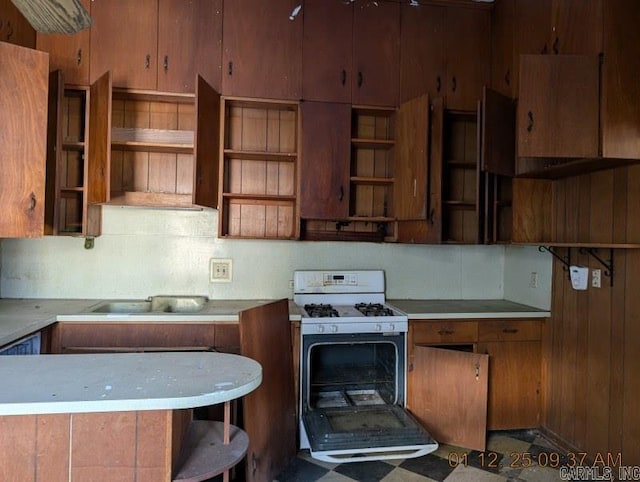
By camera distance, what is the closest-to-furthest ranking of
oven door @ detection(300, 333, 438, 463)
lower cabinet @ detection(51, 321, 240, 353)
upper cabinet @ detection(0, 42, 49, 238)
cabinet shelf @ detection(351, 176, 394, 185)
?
1. upper cabinet @ detection(0, 42, 49, 238)
2. oven door @ detection(300, 333, 438, 463)
3. lower cabinet @ detection(51, 321, 240, 353)
4. cabinet shelf @ detection(351, 176, 394, 185)

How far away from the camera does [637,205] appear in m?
1.88

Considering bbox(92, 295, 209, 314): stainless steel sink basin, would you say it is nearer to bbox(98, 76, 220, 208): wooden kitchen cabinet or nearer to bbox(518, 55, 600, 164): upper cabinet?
bbox(98, 76, 220, 208): wooden kitchen cabinet

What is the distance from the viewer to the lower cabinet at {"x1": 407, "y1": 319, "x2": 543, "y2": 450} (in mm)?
2314

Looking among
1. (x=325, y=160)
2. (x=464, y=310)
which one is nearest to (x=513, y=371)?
(x=464, y=310)

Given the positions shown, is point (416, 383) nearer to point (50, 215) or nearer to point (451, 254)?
point (451, 254)

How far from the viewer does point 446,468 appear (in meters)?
2.13

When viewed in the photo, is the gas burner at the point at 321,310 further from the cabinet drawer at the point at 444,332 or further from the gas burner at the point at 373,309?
the cabinet drawer at the point at 444,332

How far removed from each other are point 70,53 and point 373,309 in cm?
240

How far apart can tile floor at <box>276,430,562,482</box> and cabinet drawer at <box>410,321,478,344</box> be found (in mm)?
621

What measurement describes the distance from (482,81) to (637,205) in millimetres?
1299

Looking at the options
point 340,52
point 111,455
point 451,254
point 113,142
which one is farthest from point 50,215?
point 451,254

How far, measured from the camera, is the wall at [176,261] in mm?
2615

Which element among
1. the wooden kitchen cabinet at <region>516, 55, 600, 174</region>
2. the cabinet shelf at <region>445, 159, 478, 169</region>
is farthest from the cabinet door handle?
the cabinet shelf at <region>445, 159, 478, 169</region>

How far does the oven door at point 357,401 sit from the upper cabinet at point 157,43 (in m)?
1.77
